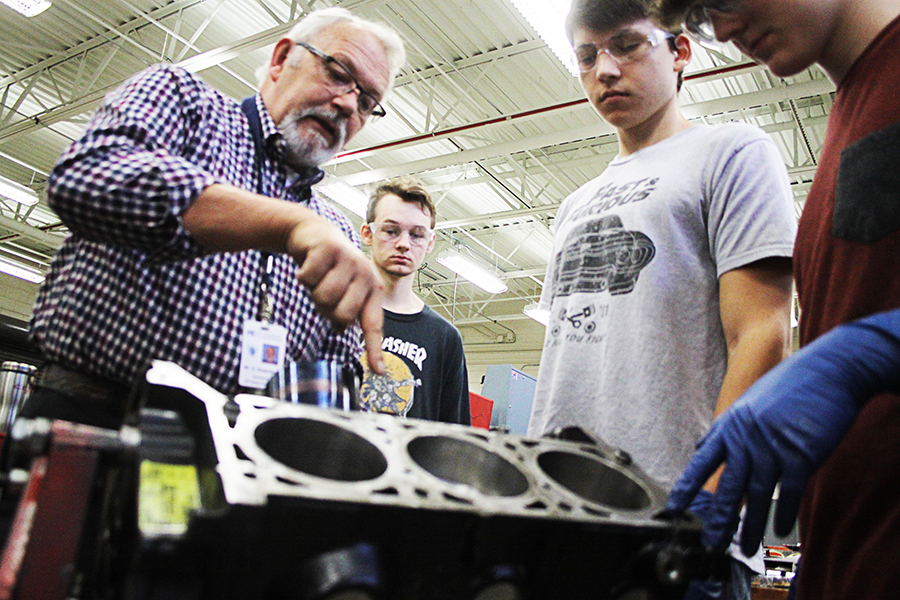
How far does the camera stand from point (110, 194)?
79cm

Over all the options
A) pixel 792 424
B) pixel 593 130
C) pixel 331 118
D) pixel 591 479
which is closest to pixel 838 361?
pixel 792 424

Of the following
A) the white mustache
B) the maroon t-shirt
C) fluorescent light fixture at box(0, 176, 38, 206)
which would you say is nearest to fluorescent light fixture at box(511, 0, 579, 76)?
the white mustache

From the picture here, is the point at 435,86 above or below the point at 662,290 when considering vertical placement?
above

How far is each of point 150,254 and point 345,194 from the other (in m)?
6.10

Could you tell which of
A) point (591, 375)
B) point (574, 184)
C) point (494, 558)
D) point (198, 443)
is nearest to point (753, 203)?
point (591, 375)

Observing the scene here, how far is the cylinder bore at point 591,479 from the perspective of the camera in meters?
0.74

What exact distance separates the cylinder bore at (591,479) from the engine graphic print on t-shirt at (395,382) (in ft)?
4.23

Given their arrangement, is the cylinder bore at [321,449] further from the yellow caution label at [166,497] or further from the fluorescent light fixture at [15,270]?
the fluorescent light fixture at [15,270]

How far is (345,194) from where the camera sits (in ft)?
22.3

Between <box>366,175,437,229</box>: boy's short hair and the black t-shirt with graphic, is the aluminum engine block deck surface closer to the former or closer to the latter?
the black t-shirt with graphic

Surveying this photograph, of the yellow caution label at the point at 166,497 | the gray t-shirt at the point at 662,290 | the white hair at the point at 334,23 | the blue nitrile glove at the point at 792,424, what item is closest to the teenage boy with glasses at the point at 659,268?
the gray t-shirt at the point at 662,290

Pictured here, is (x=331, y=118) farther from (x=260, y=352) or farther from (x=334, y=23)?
(x=260, y=352)

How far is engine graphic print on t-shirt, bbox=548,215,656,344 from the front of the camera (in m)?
1.18

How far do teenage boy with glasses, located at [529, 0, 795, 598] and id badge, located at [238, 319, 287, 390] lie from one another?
0.50 meters
